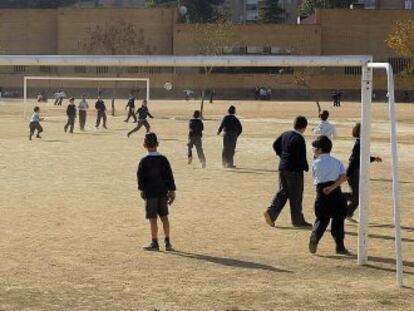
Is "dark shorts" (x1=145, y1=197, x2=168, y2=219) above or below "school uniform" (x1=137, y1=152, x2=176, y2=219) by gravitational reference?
below

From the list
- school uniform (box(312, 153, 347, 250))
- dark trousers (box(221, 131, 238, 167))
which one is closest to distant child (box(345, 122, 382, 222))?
school uniform (box(312, 153, 347, 250))

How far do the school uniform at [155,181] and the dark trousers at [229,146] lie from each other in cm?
1075

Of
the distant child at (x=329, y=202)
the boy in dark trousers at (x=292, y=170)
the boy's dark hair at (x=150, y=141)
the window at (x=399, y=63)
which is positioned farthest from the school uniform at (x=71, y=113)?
→ the window at (x=399, y=63)

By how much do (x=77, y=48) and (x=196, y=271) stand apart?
8288 cm

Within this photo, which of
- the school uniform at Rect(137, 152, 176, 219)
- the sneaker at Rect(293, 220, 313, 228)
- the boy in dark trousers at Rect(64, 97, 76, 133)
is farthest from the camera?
the boy in dark trousers at Rect(64, 97, 76, 133)

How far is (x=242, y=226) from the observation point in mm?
13227

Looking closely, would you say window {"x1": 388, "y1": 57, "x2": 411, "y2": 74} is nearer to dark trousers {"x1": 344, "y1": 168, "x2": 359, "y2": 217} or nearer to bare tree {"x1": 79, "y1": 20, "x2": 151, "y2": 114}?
bare tree {"x1": 79, "y1": 20, "x2": 151, "y2": 114}

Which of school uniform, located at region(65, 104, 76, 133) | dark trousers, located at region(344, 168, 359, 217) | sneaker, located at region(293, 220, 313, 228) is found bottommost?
sneaker, located at region(293, 220, 313, 228)

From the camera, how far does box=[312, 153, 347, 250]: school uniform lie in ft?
35.9

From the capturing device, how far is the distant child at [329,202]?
35.9 feet

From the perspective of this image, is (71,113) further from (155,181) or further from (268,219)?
(155,181)

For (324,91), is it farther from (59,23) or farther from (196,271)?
(196,271)

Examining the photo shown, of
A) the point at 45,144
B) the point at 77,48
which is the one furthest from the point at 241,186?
the point at 77,48

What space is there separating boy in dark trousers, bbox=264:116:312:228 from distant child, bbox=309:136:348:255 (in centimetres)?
171
